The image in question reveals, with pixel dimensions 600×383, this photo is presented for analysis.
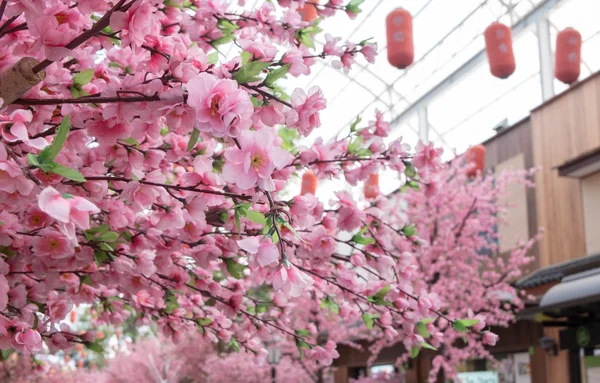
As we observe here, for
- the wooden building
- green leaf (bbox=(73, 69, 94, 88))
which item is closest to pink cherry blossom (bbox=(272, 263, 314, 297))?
green leaf (bbox=(73, 69, 94, 88))

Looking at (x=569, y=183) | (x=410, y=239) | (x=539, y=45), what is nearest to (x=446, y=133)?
(x=539, y=45)

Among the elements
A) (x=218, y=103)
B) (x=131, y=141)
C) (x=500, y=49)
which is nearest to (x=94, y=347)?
(x=131, y=141)

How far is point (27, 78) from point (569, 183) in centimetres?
999

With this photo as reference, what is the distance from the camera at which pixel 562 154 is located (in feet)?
34.8

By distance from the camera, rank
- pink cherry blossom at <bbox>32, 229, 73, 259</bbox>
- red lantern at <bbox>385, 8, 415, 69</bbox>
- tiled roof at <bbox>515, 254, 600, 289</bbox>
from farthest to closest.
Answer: tiled roof at <bbox>515, 254, 600, 289</bbox> < red lantern at <bbox>385, 8, 415, 69</bbox> < pink cherry blossom at <bbox>32, 229, 73, 259</bbox>

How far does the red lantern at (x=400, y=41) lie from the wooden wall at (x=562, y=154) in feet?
13.9

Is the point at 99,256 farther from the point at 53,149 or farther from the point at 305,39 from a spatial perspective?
the point at 305,39

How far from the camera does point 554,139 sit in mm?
10812

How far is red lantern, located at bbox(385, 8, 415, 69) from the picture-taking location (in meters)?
6.45

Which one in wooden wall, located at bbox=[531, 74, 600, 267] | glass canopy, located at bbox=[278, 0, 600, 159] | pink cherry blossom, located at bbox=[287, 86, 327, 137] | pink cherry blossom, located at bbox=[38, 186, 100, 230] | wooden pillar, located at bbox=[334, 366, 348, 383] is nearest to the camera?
pink cherry blossom, located at bbox=[38, 186, 100, 230]

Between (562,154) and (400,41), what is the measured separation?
17.6 feet

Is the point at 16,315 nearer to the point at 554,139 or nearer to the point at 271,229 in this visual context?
the point at 271,229

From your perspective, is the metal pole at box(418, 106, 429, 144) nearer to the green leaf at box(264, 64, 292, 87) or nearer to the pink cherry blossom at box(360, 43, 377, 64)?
the pink cherry blossom at box(360, 43, 377, 64)

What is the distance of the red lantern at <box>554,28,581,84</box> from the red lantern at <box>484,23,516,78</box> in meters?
A: 0.99
